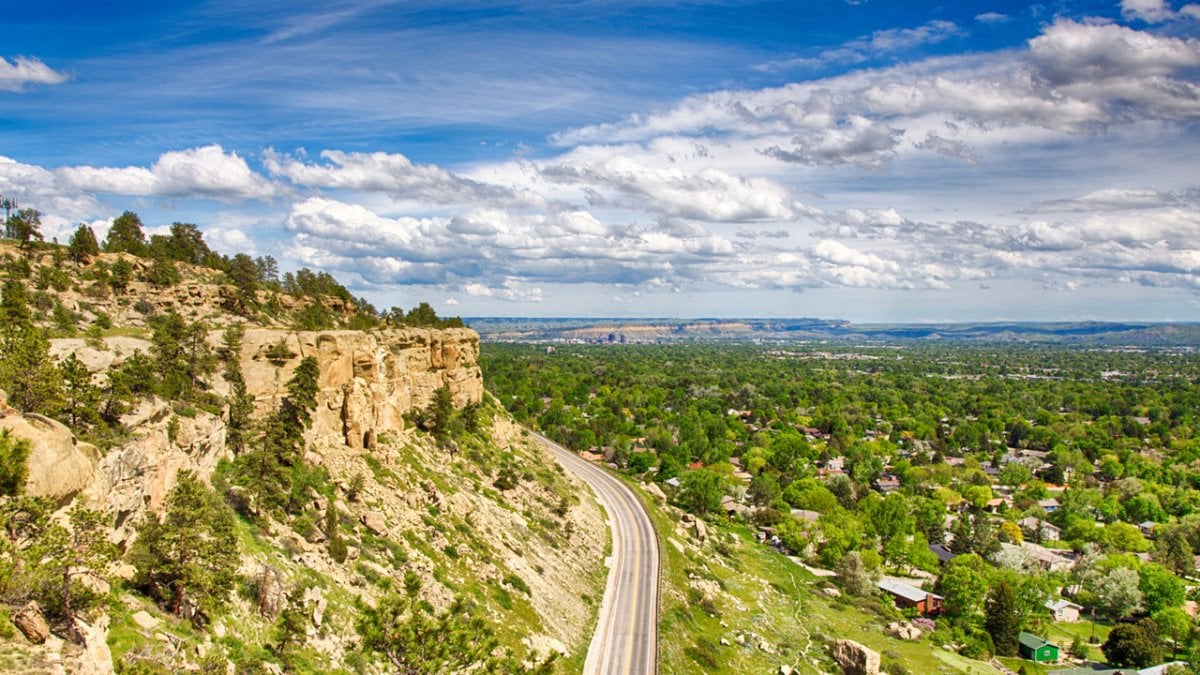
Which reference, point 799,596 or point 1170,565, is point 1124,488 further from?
point 799,596

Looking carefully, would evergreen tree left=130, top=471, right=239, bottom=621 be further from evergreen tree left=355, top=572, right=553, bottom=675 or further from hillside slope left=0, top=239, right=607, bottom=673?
evergreen tree left=355, top=572, right=553, bottom=675

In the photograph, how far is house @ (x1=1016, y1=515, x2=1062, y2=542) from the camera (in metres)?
104

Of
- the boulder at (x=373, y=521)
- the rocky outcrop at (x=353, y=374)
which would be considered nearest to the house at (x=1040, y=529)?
the rocky outcrop at (x=353, y=374)

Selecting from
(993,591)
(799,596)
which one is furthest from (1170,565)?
(799,596)

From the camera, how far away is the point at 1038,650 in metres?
66.6

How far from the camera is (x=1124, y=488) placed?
398ft

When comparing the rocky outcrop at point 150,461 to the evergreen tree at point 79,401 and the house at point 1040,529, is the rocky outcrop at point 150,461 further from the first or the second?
the house at point 1040,529

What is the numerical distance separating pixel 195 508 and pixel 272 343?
2388 cm

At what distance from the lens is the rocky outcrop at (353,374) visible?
4972 centimetres

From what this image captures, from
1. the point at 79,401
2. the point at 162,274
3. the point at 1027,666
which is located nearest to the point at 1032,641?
the point at 1027,666

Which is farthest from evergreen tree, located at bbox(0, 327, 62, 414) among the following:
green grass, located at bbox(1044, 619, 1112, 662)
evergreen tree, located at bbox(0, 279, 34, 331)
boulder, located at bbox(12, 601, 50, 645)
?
green grass, located at bbox(1044, 619, 1112, 662)

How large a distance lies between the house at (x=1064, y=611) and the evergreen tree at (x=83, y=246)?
104 metres

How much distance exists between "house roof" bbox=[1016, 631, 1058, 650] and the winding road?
122 ft

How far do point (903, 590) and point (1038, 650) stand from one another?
14.5 m
